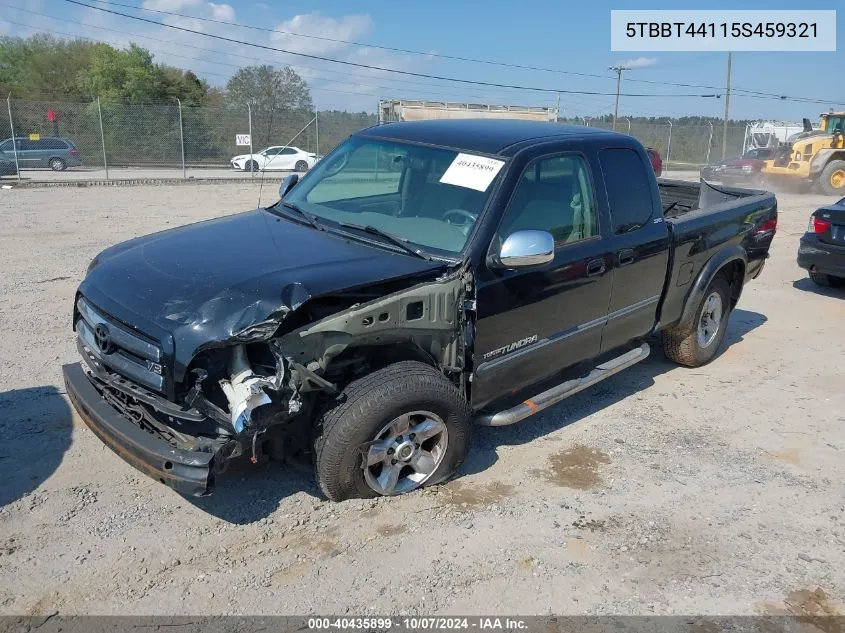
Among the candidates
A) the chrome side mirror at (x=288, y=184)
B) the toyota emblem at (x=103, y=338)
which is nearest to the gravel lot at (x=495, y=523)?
the toyota emblem at (x=103, y=338)

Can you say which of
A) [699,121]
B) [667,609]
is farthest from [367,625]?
[699,121]

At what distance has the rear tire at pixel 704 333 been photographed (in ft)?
19.0

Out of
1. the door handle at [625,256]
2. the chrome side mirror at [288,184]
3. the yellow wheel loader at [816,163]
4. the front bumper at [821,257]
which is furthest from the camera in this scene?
the yellow wheel loader at [816,163]

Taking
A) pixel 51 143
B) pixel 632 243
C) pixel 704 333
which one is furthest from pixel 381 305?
pixel 51 143

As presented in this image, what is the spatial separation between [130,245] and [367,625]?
2.60 m

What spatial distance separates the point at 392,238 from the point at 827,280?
7.61 metres

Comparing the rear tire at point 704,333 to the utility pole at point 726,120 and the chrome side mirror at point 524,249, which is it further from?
the utility pole at point 726,120

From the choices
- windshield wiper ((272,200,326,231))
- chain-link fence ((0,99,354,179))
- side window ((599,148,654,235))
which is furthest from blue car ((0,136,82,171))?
side window ((599,148,654,235))

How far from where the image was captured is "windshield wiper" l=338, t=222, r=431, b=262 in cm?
384

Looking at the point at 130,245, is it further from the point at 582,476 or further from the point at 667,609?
the point at 667,609

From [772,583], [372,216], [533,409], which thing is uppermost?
[372,216]

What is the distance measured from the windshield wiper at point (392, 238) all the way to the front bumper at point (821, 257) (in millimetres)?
6813

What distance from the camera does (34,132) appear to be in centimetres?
2338

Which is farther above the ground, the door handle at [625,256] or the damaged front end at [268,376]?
the door handle at [625,256]
